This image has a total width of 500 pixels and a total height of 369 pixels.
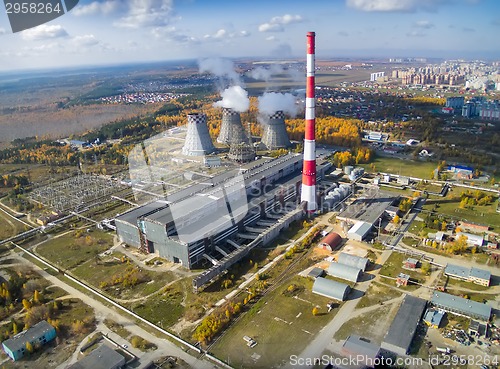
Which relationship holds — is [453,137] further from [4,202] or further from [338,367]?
[4,202]

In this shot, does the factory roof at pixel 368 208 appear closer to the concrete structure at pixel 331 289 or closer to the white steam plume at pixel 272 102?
the concrete structure at pixel 331 289

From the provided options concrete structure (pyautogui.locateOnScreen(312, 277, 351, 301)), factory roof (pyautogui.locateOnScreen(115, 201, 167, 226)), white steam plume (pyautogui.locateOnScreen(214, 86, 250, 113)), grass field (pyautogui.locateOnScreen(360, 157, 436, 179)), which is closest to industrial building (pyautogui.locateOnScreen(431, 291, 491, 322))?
concrete structure (pyautogui.locateOnScreen(312, 277, 351, 301))

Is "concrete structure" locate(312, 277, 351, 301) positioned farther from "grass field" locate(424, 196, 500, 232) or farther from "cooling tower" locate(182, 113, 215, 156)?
"cooling tower" locate(182, 113, 215, 156)

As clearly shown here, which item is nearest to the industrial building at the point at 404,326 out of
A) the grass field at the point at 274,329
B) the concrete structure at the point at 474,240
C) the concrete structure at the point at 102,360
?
the grass field at the point at 274,329

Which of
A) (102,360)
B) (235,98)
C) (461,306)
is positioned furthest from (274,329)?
(235,98)

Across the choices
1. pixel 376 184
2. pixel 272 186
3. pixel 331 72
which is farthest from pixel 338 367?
pixel 331 72

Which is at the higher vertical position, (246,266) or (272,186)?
(272,186)
